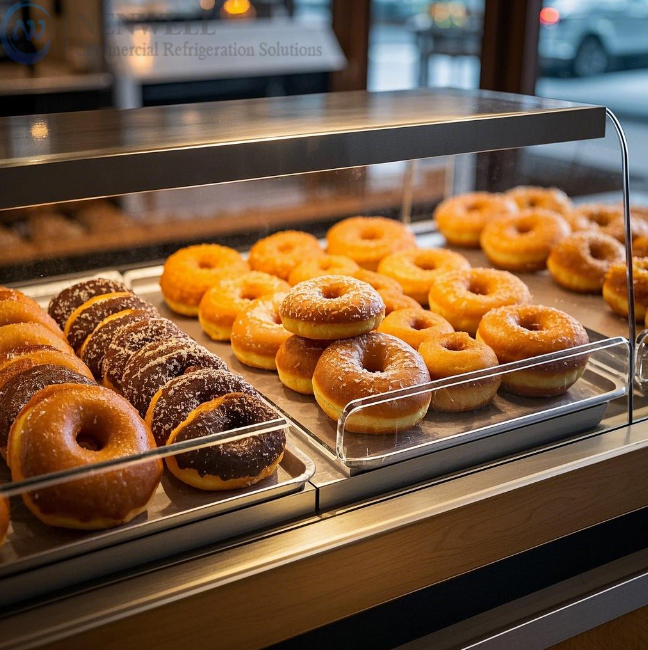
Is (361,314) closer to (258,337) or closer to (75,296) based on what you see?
(258,337)

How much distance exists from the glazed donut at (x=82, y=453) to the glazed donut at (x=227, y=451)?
53 mm

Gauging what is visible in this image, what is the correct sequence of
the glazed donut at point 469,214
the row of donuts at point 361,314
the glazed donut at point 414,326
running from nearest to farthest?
the row of donuts at point 361,314 < the glazed donut at point 414,326 < the glazed donut at point 469,214

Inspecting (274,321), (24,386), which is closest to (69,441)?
(24,386)

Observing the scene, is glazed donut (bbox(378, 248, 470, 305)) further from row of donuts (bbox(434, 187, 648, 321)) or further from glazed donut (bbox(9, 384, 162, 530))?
glazed donut (bbox(9, 384, 162, 530))

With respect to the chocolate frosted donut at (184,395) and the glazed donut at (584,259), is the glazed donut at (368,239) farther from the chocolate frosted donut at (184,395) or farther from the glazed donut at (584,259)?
the chocolate frosted donut at (184,395)

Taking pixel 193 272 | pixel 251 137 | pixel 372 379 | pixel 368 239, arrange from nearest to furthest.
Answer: pixel 251 137 < pixel 372 379 < pixel 193 272 < pixel 368 239

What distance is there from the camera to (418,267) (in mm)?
1992

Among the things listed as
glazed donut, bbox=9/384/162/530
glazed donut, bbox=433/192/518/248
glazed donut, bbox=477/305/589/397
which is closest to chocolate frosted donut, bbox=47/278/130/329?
glazed donut, bbox=9/384/162/530

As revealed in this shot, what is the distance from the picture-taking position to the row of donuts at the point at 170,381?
1164 millimetres

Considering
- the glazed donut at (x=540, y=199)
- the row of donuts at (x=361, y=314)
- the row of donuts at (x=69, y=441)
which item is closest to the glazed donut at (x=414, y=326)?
the row of donuts at (x=361, y=314)

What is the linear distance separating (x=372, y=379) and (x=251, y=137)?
0.44m

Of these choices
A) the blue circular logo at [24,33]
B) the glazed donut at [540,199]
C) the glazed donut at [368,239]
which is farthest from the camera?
the blue circular logo at [24,33]

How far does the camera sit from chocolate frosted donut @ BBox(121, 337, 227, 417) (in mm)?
1323

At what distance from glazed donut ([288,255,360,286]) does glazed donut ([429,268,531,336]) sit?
0.20 m
